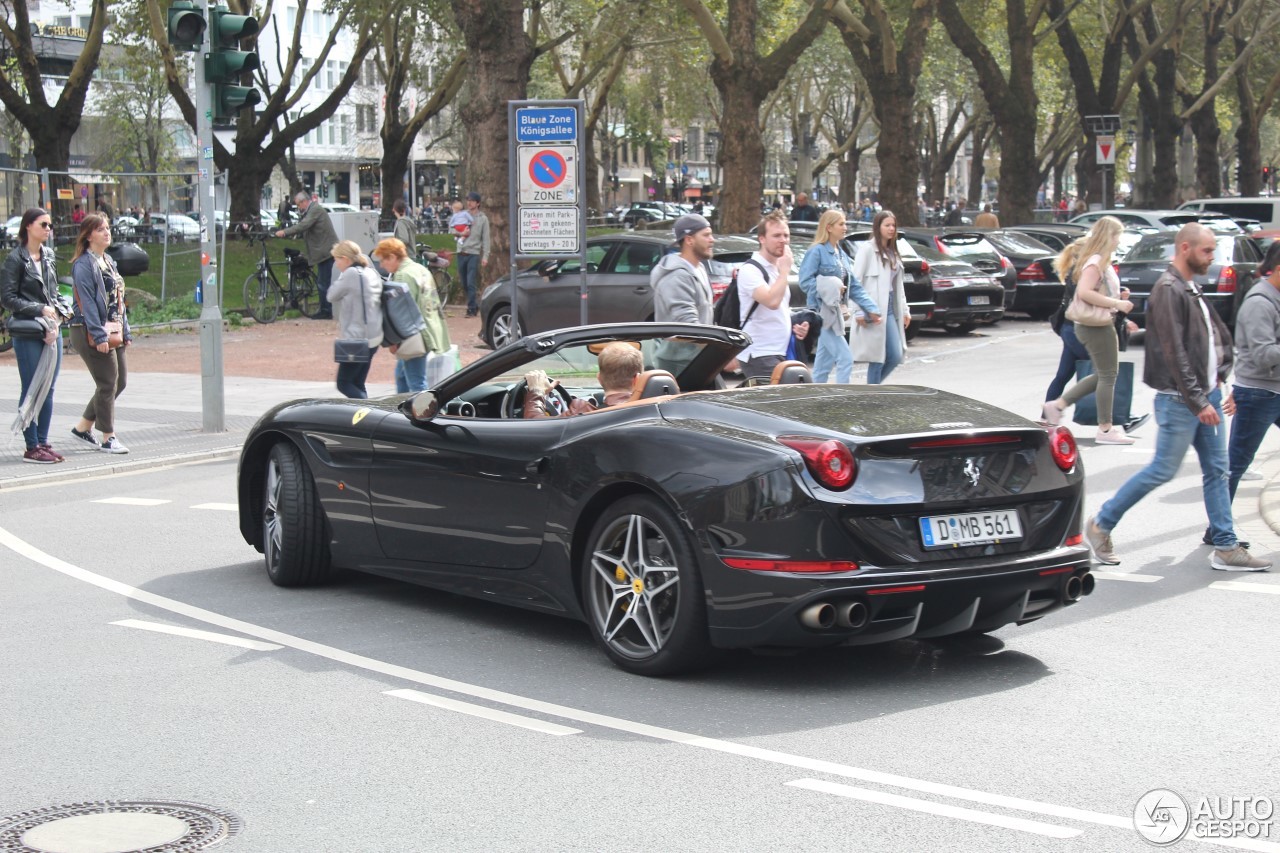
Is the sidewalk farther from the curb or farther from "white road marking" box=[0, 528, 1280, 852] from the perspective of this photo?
"white road marking" box=[0, 528, 1280, 852]

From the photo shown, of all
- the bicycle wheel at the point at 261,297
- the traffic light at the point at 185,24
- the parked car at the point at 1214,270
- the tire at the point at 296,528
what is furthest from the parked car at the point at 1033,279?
the tire at the point at 296,528

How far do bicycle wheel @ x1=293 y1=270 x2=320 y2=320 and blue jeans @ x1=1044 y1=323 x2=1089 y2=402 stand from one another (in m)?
16.1

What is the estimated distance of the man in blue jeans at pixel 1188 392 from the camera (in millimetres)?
8102

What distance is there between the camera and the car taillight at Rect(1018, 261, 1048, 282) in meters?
27.5

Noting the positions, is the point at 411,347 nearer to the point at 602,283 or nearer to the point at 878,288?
the point at 878,288

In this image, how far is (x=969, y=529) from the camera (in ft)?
20.0

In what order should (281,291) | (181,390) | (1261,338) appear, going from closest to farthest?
(1261,338)
(181,390)
(281,291)

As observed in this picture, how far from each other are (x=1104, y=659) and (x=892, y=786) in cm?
197

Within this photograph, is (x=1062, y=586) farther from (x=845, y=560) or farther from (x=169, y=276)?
(x=169, y=276)

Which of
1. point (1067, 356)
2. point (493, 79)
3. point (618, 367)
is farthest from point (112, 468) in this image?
point (493, 79)

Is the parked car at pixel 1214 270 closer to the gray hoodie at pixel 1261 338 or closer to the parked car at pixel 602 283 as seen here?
the parked car at pixel 602 283

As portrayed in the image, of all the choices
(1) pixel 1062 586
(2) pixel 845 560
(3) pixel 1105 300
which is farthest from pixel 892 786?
(3) pixel 1105 300

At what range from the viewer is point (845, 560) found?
584 cm

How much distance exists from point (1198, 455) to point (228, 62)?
892 centimetres
